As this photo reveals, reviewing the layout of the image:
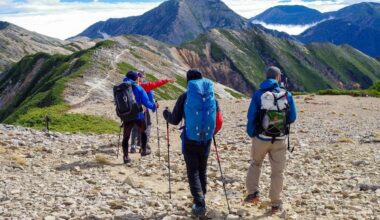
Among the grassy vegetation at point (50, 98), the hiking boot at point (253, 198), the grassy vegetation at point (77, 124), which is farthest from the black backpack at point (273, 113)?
the grassy vegetation at point (50, 98)

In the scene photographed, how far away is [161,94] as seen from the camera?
284 feet

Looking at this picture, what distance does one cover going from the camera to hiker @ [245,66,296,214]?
32.7ft

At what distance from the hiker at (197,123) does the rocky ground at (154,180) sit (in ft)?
2.24

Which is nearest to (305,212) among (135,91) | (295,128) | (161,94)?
(135,91)

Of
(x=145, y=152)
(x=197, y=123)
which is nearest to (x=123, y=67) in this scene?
(x=145, y=152)

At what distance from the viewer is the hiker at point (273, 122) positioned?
9.95 meters

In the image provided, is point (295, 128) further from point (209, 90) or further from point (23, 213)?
point (23, 213)

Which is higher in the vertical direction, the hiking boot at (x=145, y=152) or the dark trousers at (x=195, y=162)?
the dark trousers at (x=195, y=162)

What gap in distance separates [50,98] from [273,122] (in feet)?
161

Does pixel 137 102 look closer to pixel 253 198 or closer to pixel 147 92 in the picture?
pixel 147 92

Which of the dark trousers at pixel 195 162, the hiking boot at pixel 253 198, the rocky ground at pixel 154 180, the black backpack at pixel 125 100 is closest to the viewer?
the dark trousers at pixel 195 162

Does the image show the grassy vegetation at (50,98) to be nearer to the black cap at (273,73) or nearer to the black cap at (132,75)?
the black cap at (132,75)

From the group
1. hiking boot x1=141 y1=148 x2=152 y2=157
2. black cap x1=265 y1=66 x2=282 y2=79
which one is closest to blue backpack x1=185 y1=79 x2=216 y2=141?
A: black cap x1=265 y1=66 x2=282 y2=79

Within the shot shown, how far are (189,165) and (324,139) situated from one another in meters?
14.0
